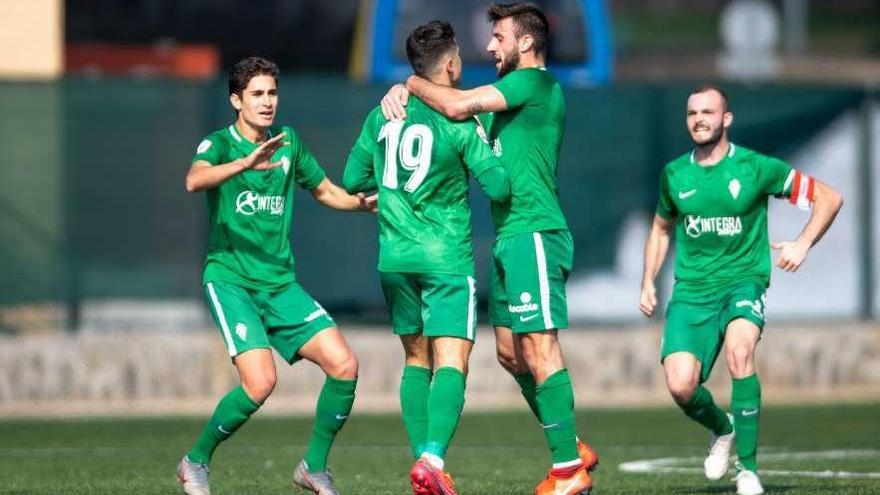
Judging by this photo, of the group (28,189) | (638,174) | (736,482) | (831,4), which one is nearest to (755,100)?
(638,174)

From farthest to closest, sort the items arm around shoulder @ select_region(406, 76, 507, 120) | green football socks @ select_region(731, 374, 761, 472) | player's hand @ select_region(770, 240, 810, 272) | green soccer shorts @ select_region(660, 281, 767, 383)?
green soccer shorts @ select_region(660, 281, 767, 383) → green football socks @ select_region(731, 374, 761, 472) → player's hand @ select_region(770, 240, 810, 272) → arm around shoulder @ select_region(406, 76, 507, 120)

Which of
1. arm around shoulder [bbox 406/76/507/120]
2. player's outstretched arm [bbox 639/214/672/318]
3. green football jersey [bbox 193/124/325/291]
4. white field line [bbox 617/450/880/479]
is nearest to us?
arm around shoulder [bbox 406/76/507/120]

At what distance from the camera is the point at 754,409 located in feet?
35.0

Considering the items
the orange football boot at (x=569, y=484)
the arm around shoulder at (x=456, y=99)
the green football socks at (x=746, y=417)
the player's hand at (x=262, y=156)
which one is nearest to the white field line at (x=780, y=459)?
the green football socks at (x=746, y=417)

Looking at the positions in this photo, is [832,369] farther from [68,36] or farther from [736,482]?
[68,36]

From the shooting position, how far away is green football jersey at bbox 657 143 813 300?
430 inches

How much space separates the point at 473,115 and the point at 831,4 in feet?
198

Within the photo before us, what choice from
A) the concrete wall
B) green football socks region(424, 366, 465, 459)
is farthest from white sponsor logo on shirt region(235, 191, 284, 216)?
the concrete wall

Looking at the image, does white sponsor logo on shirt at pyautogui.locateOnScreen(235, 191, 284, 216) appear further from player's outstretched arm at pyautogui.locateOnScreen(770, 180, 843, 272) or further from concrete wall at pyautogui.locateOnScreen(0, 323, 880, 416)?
concrete wall at pyautogui.locateOnScreen(0, 323, 880, 416)

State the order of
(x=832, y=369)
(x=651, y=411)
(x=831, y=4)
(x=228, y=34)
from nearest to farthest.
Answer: (x=651, y=411) < (x=832, y=369) < (x=228, y=34) < (x=831, y=4)

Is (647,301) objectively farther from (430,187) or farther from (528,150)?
(430,187)

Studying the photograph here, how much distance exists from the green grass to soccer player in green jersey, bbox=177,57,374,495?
0.70m

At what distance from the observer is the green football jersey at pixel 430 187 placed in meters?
9.66

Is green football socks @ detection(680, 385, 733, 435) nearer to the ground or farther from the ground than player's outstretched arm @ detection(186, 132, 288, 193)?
nearer to the ground
